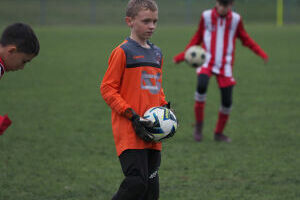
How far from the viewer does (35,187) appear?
4.77m

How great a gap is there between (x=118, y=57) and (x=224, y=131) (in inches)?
164

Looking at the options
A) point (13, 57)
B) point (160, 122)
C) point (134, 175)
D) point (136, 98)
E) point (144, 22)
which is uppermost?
point (144, 22)

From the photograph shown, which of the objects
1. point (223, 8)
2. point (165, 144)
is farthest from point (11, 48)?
point (223, 8)

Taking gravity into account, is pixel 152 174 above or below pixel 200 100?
below

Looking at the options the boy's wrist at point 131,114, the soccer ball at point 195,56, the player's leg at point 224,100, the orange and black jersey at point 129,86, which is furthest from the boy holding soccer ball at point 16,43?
the player's leg at point 224,100

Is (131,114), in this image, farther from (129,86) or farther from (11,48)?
(11,48)

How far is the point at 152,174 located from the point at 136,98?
0.62 m

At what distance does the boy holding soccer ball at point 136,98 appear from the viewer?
11.2 feet

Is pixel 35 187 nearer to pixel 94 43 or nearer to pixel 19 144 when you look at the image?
pixel 19 144

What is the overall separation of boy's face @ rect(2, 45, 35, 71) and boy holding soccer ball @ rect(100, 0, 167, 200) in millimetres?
626

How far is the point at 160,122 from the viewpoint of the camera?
3.51m

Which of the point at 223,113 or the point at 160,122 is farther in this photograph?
the point at 223,113

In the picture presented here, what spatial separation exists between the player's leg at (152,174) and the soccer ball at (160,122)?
0.19 metres

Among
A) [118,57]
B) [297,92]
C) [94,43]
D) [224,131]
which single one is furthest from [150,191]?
[94,43]
